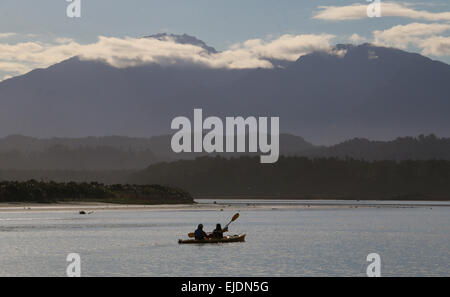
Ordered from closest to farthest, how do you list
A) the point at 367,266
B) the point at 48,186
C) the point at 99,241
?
1. the point at 367,266
2. the point at 99,241
3. the point at 48,186

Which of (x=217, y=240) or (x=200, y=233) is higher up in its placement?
(x=200, y=233)

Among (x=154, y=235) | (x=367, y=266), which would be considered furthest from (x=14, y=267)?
(x=154, y=235)

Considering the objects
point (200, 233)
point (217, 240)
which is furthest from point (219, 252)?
point (217, 240)

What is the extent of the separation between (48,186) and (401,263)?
13517 centimetres

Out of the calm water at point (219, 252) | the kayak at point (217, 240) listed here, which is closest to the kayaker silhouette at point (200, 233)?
the kayak at point (217, 240)

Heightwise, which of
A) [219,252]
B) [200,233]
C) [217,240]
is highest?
[200,233]

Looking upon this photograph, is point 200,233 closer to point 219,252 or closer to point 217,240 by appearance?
point 217,240

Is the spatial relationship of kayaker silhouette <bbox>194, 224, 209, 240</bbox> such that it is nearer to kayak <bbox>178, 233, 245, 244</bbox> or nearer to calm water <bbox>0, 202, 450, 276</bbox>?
kayak <bbox>178, 233, 245, 244</bbox>

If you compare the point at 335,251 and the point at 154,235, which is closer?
the point at 335,251

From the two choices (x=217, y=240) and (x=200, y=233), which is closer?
(x=200, y=233)

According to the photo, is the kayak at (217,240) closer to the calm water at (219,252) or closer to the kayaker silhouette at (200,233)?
the kayaker silhouette at (200,233)
